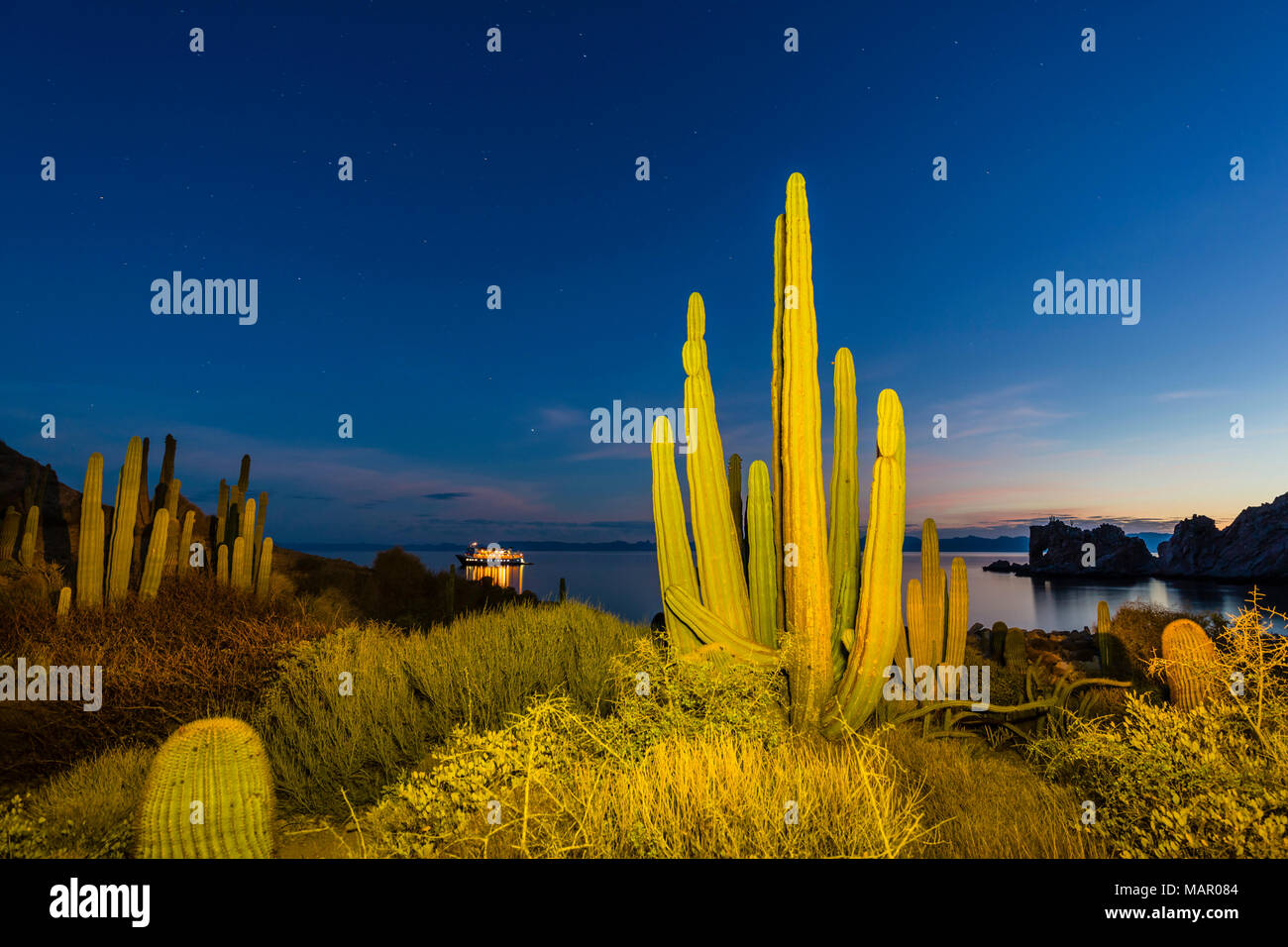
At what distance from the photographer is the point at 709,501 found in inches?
261

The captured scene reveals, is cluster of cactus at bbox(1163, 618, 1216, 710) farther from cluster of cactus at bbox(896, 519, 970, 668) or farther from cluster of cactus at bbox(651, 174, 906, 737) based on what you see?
cluster of cactus at bbox(651, 174, 906, 737)

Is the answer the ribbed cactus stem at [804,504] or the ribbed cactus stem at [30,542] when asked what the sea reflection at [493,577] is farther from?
the ribbed cactus stem at [804,504]

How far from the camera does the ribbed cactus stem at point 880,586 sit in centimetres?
579

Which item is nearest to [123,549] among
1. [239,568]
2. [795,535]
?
[239,568]

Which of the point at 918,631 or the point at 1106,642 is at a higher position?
the point at 918,631

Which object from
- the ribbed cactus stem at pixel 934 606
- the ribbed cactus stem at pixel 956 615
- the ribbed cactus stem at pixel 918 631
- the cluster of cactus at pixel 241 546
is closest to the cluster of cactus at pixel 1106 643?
the ribbed cactus stem at pixel 956 615

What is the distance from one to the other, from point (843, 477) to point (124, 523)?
11.3 m

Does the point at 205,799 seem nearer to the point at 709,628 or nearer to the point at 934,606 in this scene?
the point at 709,628

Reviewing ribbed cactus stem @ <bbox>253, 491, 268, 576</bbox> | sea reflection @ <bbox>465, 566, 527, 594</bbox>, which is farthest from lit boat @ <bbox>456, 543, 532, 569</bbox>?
ribbed cactus stem @ <bbox>253, 491, 268, 576</bbox>

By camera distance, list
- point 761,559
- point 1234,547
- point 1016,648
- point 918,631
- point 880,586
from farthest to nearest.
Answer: point 1234,547 < point 1016,648 < point 918,631 < point 761,559 < point 880,586

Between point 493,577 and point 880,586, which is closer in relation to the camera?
point 880,586
